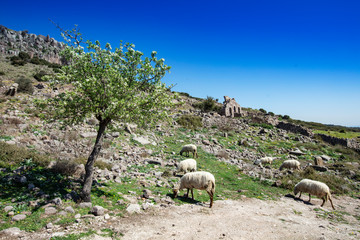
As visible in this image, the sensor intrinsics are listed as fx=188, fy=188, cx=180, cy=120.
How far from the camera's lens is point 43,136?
14.6m

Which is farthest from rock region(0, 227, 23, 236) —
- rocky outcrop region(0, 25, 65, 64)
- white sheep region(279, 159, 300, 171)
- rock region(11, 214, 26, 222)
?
rocky outcrop region(0, 25, 65, 64)

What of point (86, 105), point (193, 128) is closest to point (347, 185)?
point (193, 128)

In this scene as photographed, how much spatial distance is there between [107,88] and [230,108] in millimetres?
46878

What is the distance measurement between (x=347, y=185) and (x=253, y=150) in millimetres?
11850

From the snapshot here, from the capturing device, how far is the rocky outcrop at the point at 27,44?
66.8 meters

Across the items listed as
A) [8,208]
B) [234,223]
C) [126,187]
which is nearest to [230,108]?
[126,187]

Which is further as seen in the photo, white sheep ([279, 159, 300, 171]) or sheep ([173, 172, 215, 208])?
white sheep ([279, 159, 300, 171])

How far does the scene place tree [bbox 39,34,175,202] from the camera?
23.9 ft

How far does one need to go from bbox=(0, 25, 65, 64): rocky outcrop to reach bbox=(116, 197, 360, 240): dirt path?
77.1m

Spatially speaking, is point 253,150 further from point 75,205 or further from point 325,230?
point 75,205

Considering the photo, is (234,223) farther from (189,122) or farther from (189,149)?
(189,122)

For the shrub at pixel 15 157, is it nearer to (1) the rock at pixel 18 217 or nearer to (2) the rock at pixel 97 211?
(1) the rock at pixel 18 217

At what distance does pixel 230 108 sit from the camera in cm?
5128

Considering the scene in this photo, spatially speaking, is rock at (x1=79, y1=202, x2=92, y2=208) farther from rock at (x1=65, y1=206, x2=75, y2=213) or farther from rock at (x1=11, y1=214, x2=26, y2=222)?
rock at (x1=11, y1=214, x2=26, y2=222)
